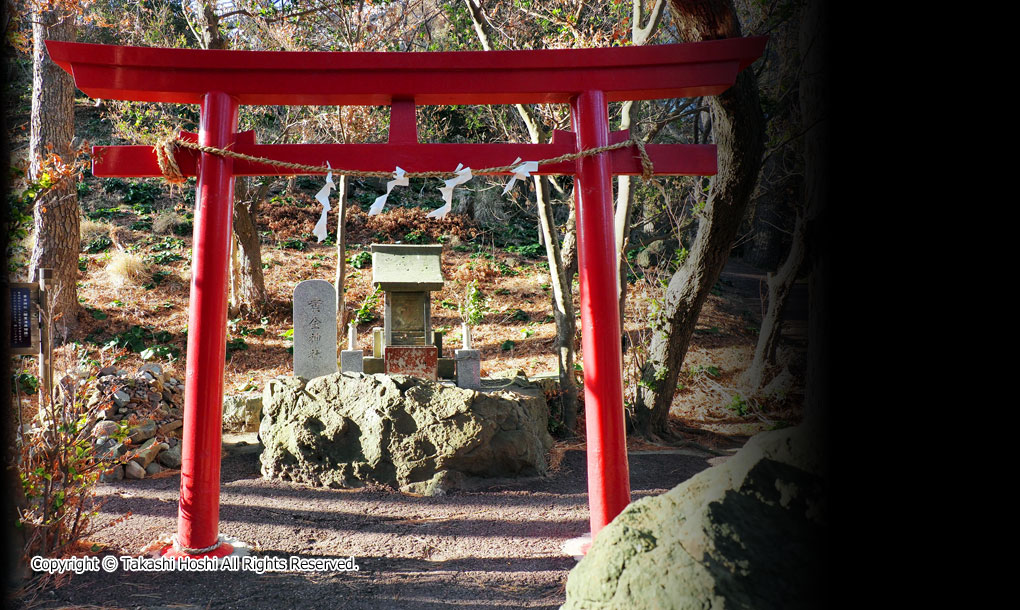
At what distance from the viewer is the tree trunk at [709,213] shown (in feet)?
13.4

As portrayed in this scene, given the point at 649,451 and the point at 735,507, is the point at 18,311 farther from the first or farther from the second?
the point at 649,451

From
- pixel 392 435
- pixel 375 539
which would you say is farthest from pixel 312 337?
pixel 375 539

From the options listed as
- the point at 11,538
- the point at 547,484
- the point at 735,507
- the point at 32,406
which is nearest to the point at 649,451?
the point at 547,484

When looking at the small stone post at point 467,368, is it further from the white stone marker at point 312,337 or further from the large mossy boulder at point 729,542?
the large mossy boulder at point 729,542

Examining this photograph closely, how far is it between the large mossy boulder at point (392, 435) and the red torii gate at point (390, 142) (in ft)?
5.82

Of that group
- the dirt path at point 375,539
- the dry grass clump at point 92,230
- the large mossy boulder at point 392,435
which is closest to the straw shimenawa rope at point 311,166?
the dirt path at point 375,539

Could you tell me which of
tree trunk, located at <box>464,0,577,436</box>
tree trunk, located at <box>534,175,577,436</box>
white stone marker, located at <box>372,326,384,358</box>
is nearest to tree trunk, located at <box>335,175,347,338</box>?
white stone marker, located at <box>372,326,384,358</box>

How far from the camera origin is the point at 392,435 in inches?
198

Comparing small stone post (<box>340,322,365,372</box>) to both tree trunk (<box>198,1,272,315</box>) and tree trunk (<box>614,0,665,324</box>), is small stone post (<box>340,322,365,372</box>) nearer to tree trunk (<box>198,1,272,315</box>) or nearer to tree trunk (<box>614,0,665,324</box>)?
tree trunk (<box>614,0,665,324</box>)

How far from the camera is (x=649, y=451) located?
245 inches

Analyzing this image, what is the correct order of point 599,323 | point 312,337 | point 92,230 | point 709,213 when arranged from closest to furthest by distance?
point 599,323, point 709,213, point 312,337, point 92,230

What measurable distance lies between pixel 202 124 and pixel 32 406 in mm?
5531

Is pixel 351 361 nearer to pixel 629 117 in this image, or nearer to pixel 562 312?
pixel 562 312

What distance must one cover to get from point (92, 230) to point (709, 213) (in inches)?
503
